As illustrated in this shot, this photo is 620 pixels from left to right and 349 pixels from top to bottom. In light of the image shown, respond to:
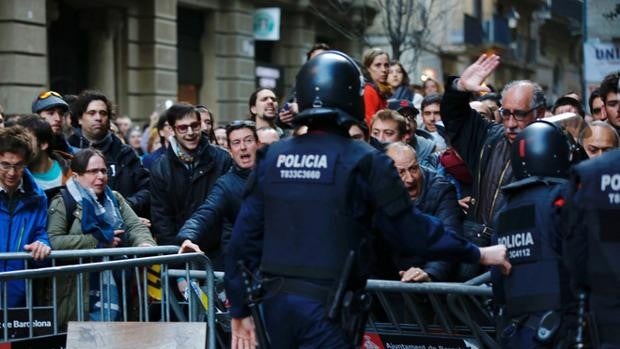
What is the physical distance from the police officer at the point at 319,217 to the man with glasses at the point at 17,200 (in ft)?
8.66

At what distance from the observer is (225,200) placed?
8664mm

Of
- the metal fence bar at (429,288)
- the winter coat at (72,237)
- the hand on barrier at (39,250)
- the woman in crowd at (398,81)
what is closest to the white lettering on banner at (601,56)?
the woman in crowd at (398,81)

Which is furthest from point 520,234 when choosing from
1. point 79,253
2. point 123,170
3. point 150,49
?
point 150,49

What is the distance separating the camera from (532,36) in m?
55.6

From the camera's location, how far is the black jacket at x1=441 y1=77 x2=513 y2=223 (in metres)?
8.04

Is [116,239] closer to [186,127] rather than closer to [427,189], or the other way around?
[186,127]

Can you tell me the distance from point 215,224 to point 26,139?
1.35m

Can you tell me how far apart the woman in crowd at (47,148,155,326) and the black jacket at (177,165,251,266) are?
45 cm

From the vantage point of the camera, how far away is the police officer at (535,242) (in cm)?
573

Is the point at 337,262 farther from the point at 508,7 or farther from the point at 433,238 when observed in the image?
the point at 508,7

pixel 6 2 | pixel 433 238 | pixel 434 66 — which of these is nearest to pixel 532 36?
pixel 434 66

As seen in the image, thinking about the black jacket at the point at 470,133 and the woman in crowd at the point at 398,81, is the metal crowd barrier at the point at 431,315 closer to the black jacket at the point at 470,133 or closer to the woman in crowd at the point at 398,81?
the black jacket at the point at 470,133

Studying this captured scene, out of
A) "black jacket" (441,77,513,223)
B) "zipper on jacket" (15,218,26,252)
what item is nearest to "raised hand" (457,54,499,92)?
"black jacket" (441,77,513,223)

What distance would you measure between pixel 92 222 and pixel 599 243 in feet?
13.8
